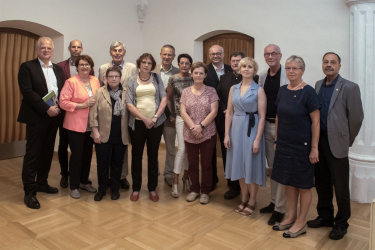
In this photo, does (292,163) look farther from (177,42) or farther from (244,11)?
(177,42)

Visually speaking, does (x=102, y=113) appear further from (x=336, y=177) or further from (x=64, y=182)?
(x=336, y=177)

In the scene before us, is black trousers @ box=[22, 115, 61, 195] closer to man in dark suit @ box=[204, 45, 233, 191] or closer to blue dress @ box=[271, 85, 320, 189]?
man in dark suit @ box=[204, 45, 233, 191]

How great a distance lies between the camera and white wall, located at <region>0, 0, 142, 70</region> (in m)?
5.04

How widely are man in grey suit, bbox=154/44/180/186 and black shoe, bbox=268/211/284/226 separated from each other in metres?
1.46

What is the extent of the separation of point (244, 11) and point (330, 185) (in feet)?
10.3

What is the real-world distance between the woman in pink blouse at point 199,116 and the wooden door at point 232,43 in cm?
212

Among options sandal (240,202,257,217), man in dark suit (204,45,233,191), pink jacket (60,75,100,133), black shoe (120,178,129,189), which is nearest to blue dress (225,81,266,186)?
sandal (240,202,257,217)

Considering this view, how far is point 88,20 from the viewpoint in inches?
229

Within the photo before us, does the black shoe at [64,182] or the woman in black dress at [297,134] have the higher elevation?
the woman in black dress at [297,134]

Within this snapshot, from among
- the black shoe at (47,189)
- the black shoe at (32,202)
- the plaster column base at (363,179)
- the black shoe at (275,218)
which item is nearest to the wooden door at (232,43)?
the plaster column base at (363,179)

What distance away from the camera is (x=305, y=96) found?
267 centimetres

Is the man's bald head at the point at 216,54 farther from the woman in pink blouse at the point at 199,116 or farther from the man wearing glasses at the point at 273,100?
the man wearing glasses at the point at 273,100

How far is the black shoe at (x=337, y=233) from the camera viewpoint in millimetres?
2816

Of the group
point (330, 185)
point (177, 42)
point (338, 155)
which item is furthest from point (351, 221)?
point (177, 42)
